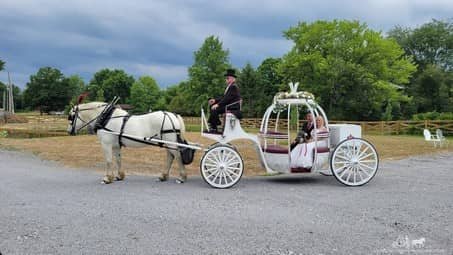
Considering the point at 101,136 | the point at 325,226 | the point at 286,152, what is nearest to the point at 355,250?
the point at 325,226

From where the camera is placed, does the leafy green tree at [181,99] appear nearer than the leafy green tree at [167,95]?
Yes

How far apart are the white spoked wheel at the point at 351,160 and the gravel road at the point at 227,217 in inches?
9.8

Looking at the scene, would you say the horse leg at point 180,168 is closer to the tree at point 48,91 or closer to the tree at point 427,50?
the tree at point 427,50

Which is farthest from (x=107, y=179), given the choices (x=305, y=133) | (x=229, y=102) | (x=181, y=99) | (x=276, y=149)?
(x=181, y=99)

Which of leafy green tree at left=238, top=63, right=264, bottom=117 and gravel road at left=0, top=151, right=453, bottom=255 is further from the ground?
leafy green tree at left=238, top=63, right=264, bottom=117

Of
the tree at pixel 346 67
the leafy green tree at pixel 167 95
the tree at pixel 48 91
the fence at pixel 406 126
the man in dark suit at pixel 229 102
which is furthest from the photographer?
the tree at pixel 48 91

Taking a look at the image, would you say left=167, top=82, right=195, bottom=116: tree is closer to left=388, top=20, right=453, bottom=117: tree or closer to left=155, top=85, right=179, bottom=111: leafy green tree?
left=155, top=85, right=179, bottom=111: leafy green tree

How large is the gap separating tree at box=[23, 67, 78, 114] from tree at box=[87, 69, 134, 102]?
5.96 meters

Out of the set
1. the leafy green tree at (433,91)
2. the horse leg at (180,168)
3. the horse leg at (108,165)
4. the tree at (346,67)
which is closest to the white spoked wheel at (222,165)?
the horse leg at (180,168)

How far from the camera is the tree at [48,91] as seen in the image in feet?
246

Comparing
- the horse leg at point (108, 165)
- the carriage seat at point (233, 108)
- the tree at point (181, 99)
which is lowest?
the horse leg at point (108, 165)

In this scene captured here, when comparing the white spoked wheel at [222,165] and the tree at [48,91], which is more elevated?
the tree at [48,91]

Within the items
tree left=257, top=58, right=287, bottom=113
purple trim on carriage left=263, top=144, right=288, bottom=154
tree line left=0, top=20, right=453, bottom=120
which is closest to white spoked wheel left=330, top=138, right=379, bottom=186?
purple trim on carriage left=263, top=144, right=288, bottom=154

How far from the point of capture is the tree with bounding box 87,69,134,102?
71438 mm
